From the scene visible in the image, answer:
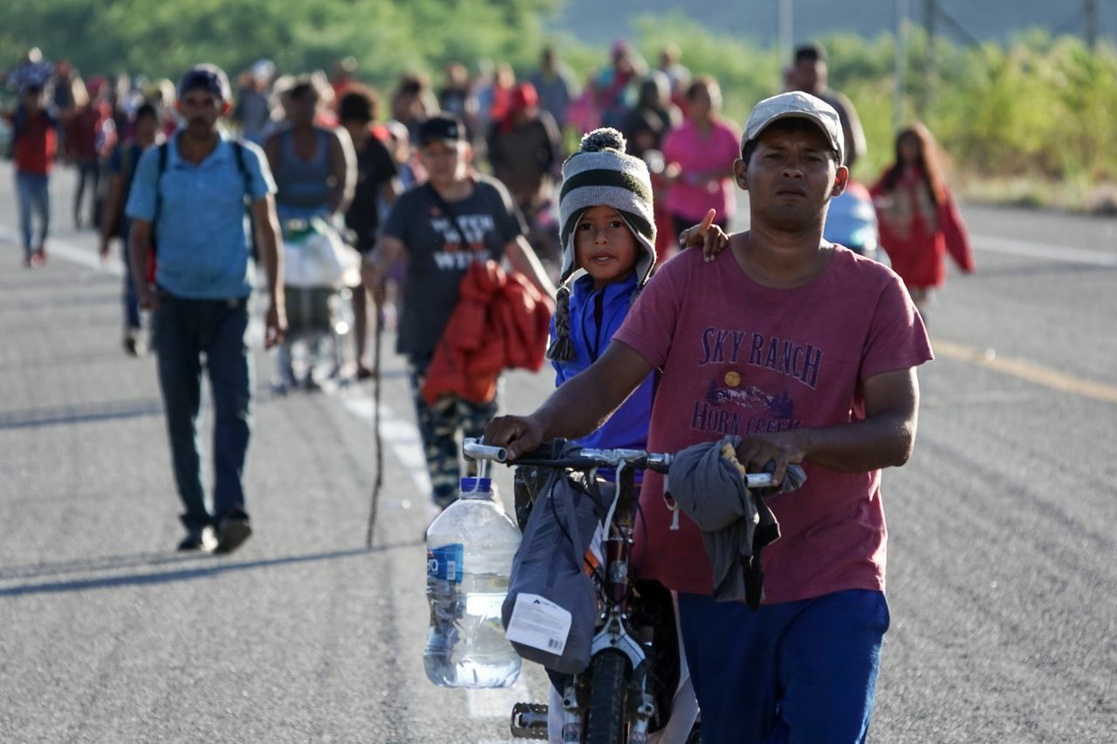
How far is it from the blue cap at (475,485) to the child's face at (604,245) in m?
0.92

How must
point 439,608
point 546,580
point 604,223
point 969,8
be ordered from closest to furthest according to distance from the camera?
point 546,580 → point 439,608 → point 604,223 → point 969,8

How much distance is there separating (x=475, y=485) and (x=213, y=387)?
5038mm

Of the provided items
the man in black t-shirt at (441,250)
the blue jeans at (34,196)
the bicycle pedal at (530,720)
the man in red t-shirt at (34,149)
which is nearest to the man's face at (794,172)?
the bicycle pedal at (530,720)

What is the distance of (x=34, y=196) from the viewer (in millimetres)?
23984

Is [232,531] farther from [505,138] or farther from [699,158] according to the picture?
[505,138]

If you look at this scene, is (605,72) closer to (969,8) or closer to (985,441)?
(985,441)

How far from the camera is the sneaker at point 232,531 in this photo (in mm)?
9516

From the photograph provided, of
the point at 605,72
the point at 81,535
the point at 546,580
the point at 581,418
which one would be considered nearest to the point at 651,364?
the point at 581,418

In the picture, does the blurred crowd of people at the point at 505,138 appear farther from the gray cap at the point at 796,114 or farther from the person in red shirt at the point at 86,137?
the gray cap at the point at 796,114

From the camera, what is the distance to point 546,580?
458 centimetres

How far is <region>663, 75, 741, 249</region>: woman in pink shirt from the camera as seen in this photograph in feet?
52.9

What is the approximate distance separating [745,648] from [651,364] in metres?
0.66

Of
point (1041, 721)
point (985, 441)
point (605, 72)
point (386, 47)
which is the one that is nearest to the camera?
point (1041, 721)

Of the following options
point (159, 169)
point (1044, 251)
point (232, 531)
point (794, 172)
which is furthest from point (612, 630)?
point (1044, 251)
